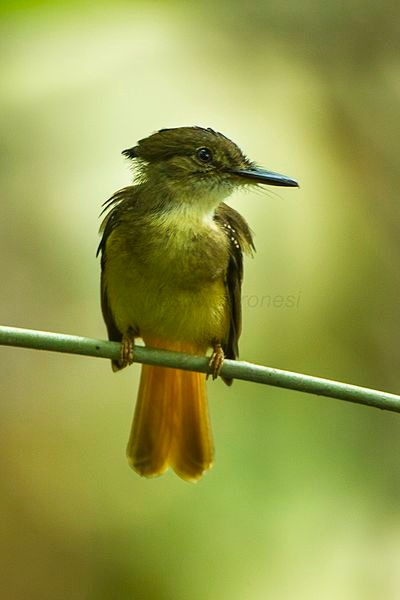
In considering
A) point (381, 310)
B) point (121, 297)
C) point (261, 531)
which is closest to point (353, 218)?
point (381, 310)

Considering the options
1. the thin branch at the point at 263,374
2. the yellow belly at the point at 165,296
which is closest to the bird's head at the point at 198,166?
the yellow belly at the point at 165,296

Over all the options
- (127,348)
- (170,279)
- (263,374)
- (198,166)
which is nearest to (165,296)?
(170,279)

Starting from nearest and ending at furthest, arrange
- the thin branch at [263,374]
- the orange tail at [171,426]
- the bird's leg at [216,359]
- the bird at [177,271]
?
the thin branch at [263,374] → the bird's leg at [216,359] → the bird at [177,271] → the orange tail at [171,426]

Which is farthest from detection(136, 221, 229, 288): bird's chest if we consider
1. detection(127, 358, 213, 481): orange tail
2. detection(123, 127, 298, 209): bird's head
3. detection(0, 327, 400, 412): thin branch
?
detection(0, 327, 400, 412): thin branch

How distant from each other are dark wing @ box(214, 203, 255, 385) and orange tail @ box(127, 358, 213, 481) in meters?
0.22

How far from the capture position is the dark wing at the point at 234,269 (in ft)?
10.2

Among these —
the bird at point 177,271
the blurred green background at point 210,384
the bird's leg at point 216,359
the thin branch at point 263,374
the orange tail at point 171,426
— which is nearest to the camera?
the thin branch at point 263,374

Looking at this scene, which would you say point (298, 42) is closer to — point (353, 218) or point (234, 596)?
point (353, 218)

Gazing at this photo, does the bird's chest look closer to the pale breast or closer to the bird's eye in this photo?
the pale breast

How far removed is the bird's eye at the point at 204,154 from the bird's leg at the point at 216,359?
1.86 feet

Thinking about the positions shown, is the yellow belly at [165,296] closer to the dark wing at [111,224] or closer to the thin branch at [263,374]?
the dark wing at [111,224]

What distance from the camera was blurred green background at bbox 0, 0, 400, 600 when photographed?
283 centimetres

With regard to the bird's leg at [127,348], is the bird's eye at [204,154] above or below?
above

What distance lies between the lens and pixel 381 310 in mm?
3748
